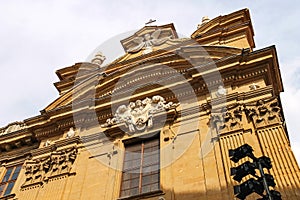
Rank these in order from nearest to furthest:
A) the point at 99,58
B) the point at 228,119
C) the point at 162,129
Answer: the point at 228,119 → the point at 162,129 → the point at 99,58

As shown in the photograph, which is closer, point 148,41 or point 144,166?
point 144,166

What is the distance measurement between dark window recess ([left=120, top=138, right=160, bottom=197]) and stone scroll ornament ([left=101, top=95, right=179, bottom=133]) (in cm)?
65

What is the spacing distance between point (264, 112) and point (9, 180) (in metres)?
9.99

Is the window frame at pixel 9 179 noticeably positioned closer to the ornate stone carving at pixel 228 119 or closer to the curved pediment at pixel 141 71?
the curved pediment at pixel 141 71

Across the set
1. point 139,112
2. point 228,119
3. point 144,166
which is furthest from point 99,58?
Answer: point 228,119

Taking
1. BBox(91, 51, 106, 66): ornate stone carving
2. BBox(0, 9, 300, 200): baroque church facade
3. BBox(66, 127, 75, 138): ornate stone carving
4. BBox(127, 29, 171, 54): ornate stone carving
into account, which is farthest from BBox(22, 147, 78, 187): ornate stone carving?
BBox(91, 51, 106, 66): ornate stone carving

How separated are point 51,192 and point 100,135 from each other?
269 centimetres

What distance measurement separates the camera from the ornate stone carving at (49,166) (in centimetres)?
1402

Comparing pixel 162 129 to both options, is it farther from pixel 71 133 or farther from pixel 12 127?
pixel 12 127

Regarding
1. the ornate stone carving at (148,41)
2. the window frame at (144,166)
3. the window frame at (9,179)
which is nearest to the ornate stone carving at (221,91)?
the window frame at (144,166)

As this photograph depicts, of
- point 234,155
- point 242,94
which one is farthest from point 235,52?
point 234,155

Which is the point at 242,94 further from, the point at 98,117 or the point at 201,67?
the point at 98,117

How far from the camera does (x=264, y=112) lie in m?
12.4

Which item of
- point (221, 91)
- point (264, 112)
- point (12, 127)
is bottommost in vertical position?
point (264, 112)
